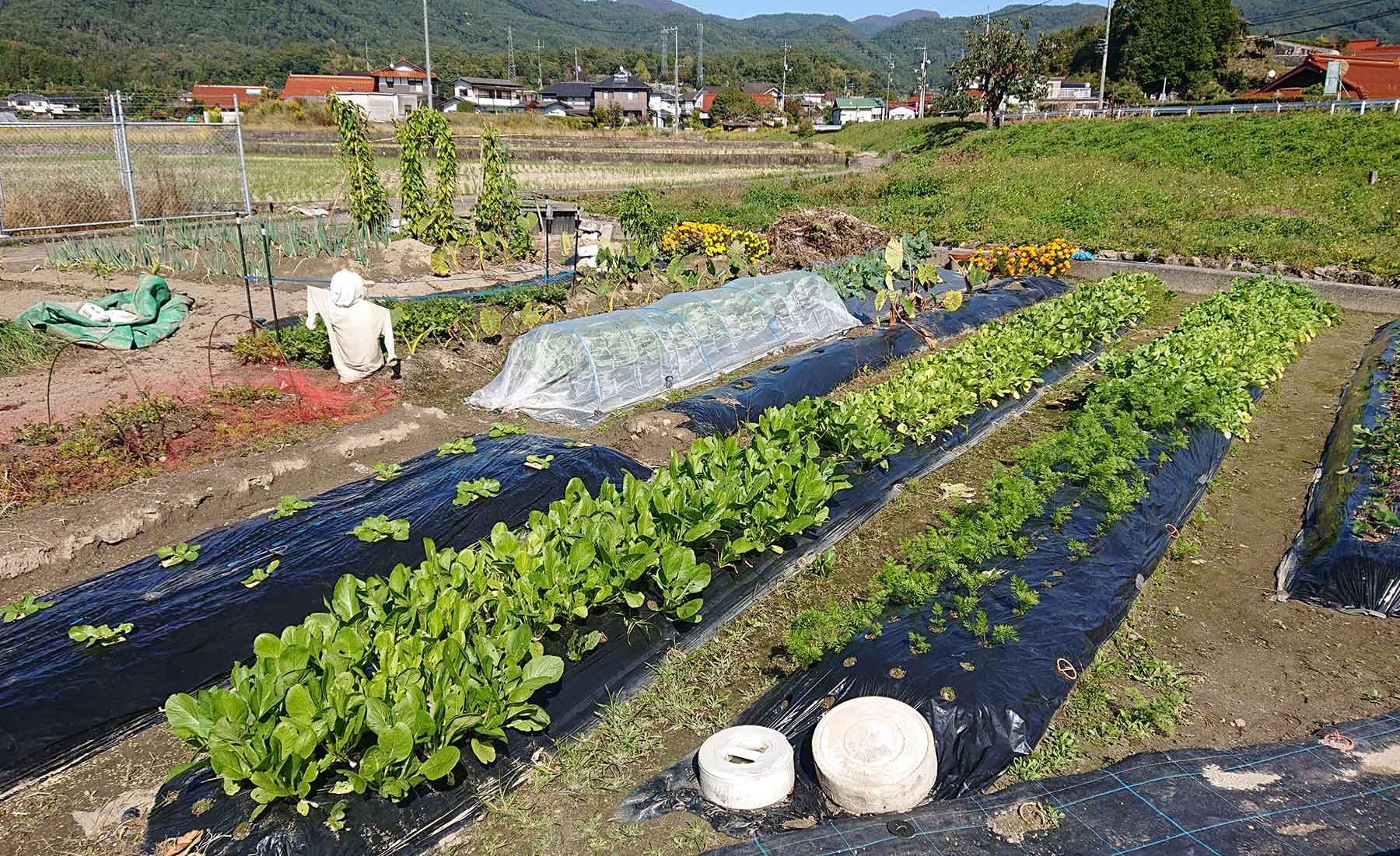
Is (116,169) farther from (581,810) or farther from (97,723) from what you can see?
(581,810)

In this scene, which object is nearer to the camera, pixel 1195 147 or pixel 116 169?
pixel 116 169

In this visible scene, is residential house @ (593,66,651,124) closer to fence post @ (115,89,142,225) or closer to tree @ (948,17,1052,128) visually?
tree @ (948,17,1052,128)

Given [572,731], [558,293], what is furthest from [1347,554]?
[558,293]

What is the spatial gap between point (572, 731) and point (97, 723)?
235 cm

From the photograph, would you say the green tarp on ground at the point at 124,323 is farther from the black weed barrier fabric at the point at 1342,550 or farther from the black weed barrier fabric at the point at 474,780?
the black weed barrier fabric at the point at 1342,550

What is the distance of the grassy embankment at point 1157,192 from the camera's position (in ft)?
57.3

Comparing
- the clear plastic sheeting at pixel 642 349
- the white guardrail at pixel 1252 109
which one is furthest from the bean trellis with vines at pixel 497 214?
the white guardrail at pixel 1252 109

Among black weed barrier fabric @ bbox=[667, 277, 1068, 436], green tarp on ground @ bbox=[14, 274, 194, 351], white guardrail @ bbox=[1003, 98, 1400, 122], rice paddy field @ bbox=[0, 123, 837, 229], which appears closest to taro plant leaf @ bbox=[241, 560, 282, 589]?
black weed barrier fabric @ bbox=[667, 277, 1068, 436]

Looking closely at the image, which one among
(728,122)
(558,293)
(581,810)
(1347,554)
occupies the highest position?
(728,122)

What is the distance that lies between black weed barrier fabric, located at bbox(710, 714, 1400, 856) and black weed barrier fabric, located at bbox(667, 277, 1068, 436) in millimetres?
4514

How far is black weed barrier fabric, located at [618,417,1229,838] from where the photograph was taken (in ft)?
12.1

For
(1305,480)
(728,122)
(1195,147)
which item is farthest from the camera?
(728,122)

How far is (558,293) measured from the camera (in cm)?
1193

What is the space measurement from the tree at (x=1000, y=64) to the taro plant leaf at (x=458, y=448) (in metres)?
37.1
